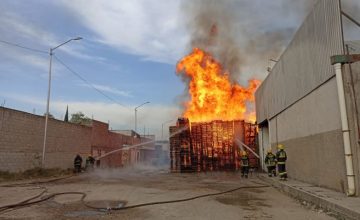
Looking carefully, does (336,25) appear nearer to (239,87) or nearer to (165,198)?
(165,198)

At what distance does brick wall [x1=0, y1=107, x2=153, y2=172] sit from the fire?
35.4 feet

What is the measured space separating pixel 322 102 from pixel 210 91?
725 inches

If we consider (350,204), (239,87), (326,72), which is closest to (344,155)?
(350,204)

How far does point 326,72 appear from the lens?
38.2ft

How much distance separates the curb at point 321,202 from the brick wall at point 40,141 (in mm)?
15950

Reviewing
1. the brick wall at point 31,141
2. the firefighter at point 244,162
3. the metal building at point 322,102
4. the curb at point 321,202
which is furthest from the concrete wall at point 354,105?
the brick wall at point 31,141

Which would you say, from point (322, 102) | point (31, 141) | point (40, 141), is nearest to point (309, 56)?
point (322, 102)

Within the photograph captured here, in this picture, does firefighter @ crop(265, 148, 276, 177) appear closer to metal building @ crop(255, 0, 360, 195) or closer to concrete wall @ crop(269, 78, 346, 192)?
metal building @ crop(255, 0, 360, 195)

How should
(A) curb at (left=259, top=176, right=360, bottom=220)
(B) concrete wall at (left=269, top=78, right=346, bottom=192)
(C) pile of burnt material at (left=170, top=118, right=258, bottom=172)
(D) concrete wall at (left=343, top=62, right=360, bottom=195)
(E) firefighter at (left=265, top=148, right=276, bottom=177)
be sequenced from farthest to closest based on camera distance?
(C) pile of burnt material at (left=170, top=118, right=258, bottom=172)
(E) firefighter at (left=265, top=148, right=276, bottom=177)
(B) concrete wall at (left=269, top=78, right=346, bottom=192)
(D) concrete wall at (left=343, top=62, right=360, bottom=195)
(A) curb at (left=259, top=176, right=360, bottom=220)

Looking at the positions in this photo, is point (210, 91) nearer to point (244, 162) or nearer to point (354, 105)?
point (244, 162)

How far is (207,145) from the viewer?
28.1 m

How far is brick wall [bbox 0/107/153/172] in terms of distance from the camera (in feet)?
69.6

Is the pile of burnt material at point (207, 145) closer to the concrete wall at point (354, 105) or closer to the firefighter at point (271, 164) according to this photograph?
the firefighter at point (271, 164)

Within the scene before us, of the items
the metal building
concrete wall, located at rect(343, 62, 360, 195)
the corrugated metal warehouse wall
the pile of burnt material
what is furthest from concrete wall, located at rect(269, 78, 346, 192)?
the pile of burnt material
